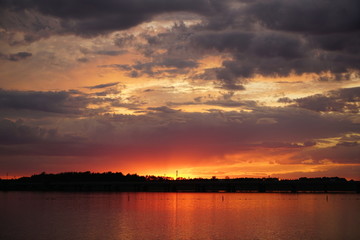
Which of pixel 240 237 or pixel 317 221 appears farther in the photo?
pixel 317 221

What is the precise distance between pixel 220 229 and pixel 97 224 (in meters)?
25.3

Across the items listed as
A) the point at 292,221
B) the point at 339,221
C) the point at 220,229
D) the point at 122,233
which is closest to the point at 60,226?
the point at 122,233

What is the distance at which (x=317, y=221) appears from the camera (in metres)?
104

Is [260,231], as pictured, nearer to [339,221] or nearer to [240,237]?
[240,237]

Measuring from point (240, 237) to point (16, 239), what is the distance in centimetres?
3568

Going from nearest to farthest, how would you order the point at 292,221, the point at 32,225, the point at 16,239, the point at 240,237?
the point at 16,239 → the point at 240,237 → the point at 32,225 → the point at 292,221

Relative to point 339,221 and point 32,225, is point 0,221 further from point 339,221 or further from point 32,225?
point 339,221

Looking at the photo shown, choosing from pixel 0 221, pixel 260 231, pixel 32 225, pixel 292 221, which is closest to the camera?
pixel 260 231

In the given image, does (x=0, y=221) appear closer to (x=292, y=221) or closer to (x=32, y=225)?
(x=32, y=225)

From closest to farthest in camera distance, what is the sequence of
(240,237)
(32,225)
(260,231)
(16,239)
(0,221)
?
(16,239), (240,237), (260,231), (32,225), (0,221)

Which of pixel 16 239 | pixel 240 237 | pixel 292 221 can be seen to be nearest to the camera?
pixel 16 239

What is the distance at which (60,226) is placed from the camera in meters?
87.6

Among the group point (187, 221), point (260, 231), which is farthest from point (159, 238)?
point (187, 221)

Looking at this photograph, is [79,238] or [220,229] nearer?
[79,238]
